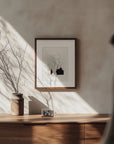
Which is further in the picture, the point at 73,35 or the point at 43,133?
the point at 73,35

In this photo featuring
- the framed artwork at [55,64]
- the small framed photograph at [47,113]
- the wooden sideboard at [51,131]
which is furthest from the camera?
the framed artwork at [55,64]

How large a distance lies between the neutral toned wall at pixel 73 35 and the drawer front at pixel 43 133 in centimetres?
54

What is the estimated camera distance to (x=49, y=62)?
3277 mm

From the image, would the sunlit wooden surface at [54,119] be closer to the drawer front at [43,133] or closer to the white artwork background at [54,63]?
the drawer front at [43,133]

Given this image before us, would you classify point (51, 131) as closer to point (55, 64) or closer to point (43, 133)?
point (43, 133)

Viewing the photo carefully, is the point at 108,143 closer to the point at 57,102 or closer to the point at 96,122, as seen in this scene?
the point at 96,122

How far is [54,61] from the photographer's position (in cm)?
327

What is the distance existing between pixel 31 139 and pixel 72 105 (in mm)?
796

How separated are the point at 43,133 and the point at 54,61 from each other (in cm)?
97

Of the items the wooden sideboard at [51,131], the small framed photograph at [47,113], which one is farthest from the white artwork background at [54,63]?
the wooden sideboard at [51,131]

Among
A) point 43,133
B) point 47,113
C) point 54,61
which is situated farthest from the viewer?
point 54,61

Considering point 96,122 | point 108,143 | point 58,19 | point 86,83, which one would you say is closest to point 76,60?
point 86,83

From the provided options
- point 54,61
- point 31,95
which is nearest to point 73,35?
point 54,61

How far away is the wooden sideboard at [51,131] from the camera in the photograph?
277 centimetres
